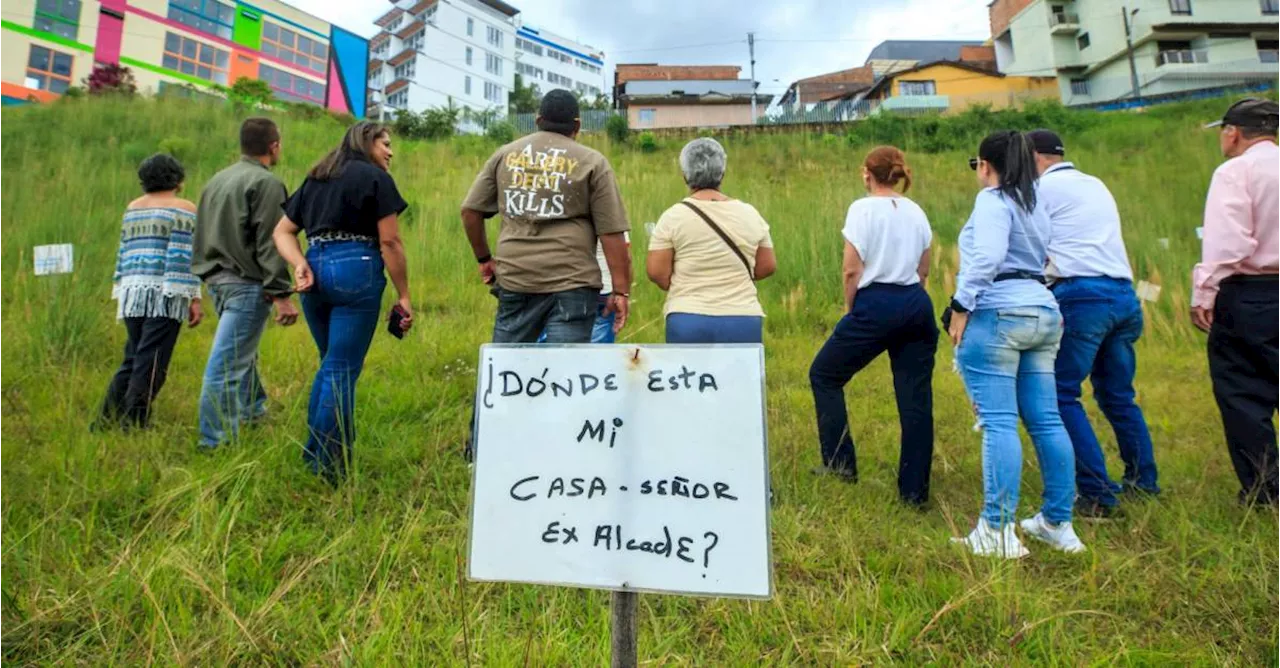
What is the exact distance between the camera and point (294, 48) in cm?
3209

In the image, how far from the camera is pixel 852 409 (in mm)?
4000

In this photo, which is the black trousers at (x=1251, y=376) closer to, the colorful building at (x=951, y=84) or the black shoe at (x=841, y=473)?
the black shoe at (x=841, y=473)

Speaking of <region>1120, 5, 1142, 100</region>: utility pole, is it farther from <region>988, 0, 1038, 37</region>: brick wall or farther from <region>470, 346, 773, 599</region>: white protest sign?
<region>470, 346, 773, 599</region>: white protest sign

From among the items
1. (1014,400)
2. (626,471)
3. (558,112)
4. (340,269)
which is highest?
(558,112)

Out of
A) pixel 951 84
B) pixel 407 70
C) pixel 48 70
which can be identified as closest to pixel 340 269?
pixel 48 70

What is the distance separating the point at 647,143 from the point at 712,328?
501 inches

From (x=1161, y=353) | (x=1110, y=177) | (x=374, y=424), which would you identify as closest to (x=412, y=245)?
(x=374, y=424)

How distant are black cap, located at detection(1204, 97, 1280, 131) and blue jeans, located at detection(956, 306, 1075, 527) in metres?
1.24

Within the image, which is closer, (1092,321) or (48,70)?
(1092,321)

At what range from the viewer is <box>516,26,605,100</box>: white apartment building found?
196ft

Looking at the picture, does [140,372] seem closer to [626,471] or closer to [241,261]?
[241,261]

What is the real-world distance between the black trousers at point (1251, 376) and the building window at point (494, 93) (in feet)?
178

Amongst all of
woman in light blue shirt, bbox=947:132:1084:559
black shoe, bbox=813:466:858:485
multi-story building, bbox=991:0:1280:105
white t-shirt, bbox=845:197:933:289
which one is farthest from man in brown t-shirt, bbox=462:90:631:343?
multi-story building, bbox=991:0:1280:105

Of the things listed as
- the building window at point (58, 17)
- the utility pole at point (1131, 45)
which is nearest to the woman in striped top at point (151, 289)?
the building window at point (58, 17)
